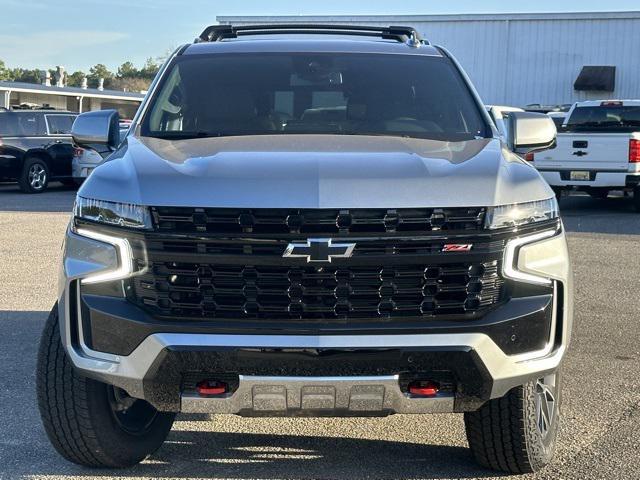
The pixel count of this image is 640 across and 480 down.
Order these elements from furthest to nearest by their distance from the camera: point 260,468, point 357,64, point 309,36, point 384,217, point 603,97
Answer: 1. point 603,97
2. point 309,36
3. point 357,64
4. point 260,468
5. point 384,217

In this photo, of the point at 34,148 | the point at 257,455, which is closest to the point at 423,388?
the point at 257,455

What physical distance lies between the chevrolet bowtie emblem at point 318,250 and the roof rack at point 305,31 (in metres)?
2.75

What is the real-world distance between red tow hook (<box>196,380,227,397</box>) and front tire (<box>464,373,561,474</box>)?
1110 mm

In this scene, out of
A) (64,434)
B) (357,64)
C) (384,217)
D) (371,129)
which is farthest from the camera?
(357,64)

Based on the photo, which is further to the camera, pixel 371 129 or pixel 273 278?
pixel 371 129

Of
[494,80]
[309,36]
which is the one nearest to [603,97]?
[494,80]

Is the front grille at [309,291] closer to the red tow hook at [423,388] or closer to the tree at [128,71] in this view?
the red tow hook at [423,388]

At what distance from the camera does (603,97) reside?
36.3 meters

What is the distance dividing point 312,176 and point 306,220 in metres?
0.22

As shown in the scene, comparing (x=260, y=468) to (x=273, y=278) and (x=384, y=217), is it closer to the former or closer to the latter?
(x=273, y=278)

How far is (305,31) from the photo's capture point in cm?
632

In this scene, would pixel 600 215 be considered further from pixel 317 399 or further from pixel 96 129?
pixel 317 399

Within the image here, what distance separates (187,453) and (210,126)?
1608 mm

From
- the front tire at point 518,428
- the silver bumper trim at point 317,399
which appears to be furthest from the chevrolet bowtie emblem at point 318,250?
the front tire at point 518,428
